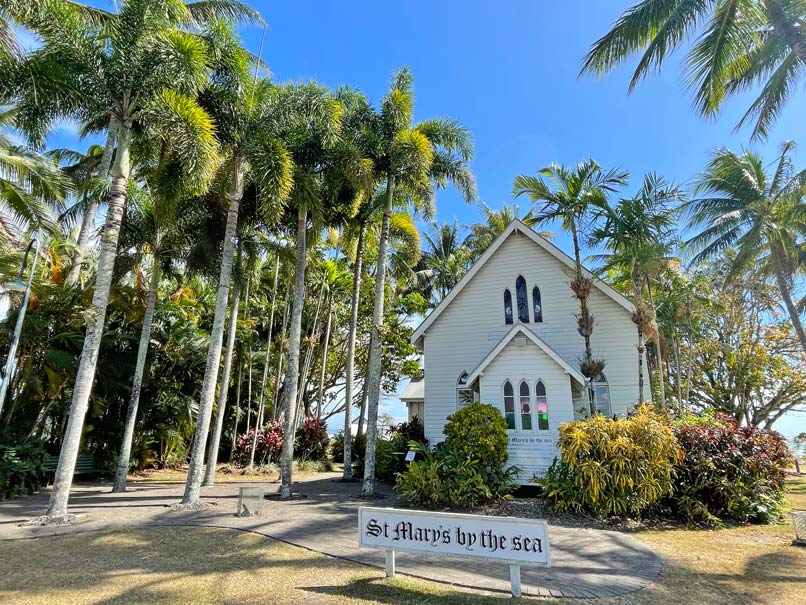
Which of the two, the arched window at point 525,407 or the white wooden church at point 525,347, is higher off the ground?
the white wooden church at point 525,347

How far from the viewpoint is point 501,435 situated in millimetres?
12359

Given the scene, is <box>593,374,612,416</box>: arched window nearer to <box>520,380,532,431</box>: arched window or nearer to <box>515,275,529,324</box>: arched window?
<box>520,380,532,431</box>: arched window

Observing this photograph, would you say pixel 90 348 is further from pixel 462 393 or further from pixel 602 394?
pixel 602 394

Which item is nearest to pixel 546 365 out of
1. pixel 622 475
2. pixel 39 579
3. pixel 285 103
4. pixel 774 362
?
pixel 622 475

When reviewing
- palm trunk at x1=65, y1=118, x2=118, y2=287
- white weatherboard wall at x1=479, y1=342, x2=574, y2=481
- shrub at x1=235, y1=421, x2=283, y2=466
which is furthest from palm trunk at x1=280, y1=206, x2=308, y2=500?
shrub at x1=235, y1=421, x2=283, y2=466

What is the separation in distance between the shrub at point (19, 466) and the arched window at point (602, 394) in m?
17.8

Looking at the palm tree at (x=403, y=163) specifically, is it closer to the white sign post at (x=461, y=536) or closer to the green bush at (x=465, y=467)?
the green bush at (x=465, y=467)

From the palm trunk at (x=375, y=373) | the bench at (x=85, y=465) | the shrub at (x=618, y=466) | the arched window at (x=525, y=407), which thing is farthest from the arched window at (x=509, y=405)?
the bench at (x=85, y=465)

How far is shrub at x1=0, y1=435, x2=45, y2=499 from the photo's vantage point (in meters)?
12.3

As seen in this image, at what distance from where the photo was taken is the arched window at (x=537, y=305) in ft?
53.1

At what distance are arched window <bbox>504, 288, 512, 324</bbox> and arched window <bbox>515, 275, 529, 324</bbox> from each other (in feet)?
1.01

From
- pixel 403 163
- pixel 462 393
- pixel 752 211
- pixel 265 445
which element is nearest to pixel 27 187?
pixel 403 163

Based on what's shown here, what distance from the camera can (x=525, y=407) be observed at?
1388cm

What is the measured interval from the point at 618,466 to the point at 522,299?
7406 mm
